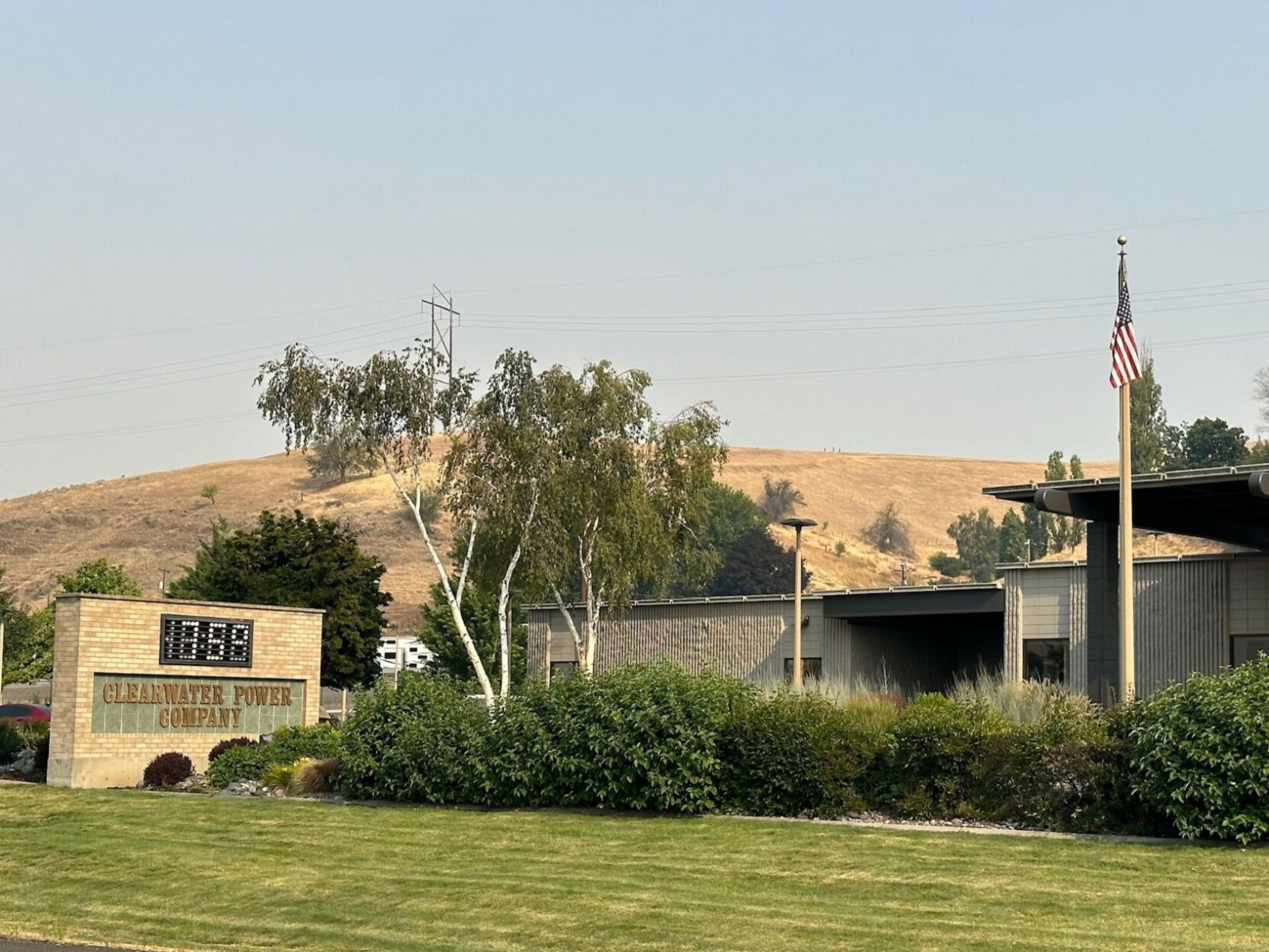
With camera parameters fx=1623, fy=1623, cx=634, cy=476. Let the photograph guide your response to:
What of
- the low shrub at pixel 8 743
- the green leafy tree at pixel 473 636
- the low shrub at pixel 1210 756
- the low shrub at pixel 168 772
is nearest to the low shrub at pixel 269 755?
the low shrub at pixel 168 772

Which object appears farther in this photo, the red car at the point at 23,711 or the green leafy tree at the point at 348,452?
the red car at the point at 23,711

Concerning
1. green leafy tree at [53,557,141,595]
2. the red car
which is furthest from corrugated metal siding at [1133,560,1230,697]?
green leafy tree at [53,557,141,595]

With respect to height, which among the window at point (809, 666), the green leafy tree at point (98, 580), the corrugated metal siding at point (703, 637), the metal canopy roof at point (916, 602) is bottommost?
the window at point (809, 666)

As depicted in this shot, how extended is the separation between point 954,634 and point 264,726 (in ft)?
88.3

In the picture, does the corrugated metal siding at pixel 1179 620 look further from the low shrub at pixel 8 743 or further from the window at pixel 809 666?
the low shrub at pixel 8 743

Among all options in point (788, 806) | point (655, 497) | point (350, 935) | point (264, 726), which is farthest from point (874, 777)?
point (655, 497)

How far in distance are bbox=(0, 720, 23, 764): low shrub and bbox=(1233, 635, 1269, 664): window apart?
27.0 m

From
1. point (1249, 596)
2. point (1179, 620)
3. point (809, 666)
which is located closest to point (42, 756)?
point (809, 666)

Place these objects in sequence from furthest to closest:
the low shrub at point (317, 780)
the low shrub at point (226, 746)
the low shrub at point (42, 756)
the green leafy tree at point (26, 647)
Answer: the green leafy tree at point (26, 647) → the low shrub at point (42, 756) → the low shrub at point (226, 746) → the low shrub at point (317, 780)

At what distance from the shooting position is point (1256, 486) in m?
29.0

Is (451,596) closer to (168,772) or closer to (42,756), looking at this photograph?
(168,772)

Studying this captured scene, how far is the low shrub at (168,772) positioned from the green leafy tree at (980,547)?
11437cm

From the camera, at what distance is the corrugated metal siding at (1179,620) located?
3759 centimetres

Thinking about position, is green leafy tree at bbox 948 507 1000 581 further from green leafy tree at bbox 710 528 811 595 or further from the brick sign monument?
the brick sign monument
